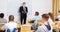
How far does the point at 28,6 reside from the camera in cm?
1193

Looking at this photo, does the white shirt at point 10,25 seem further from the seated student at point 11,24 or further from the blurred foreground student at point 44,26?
the blurred foreground student at point 44,26

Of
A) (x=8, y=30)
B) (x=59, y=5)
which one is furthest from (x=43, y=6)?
(x=8, y=30)

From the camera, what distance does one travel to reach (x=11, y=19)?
17.1ft

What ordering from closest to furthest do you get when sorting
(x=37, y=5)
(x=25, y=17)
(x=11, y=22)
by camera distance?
(x=11, y=22)
(x=25, y=17)
(x=37, y=5)

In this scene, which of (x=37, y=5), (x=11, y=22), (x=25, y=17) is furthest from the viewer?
(x=37, y=5)

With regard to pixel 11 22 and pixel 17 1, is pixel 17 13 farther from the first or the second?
pixel 11 22

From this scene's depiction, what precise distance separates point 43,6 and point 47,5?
310 mm

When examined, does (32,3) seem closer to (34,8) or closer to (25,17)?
(34,8)

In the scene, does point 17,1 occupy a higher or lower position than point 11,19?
higher

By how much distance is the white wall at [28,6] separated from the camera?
1134cm

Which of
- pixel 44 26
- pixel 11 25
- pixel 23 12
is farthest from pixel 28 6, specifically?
pixel 44 26

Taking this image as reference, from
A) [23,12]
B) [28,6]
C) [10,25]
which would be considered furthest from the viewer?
[28,6]

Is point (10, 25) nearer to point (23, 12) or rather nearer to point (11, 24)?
point (11, 24)

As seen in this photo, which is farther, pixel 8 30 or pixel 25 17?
pixel 25 17
